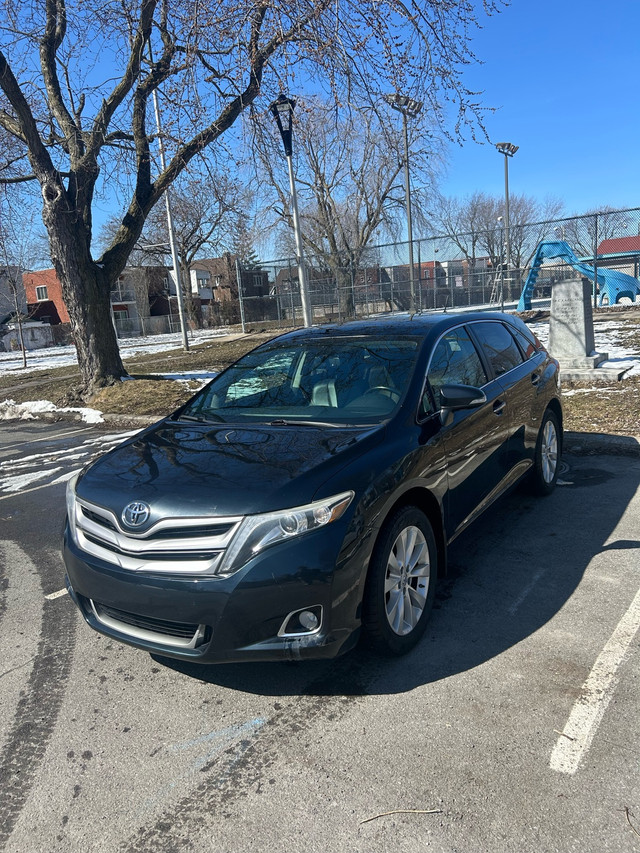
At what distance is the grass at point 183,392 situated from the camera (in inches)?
294

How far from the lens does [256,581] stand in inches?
102

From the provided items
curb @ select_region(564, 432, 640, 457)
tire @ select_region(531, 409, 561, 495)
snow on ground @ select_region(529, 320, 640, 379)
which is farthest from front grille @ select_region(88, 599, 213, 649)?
snow on ground @ select_region(529, 320, 640, 379)

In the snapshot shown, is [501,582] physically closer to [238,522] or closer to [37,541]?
[238,522]

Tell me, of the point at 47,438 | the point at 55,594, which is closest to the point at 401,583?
the point at 55,594

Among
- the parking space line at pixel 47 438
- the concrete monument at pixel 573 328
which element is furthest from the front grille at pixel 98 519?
the concrete monument at pixel 573 328

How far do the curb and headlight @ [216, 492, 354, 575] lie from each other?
4852mm

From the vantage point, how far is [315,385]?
4.05 metres

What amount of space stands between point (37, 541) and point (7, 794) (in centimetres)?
308

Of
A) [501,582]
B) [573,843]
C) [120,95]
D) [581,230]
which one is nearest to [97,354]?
[120,95]

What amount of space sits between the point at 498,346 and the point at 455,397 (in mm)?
1526

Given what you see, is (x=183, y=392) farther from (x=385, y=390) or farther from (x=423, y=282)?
(x=423, y=282)

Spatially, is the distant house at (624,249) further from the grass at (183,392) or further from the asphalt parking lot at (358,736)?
the asphalt parking lot at (358,736)

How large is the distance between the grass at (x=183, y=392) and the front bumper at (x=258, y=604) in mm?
5251

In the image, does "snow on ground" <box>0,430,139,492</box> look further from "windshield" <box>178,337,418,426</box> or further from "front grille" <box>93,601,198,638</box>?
"front grille" <box>93,601,198,638</box>
